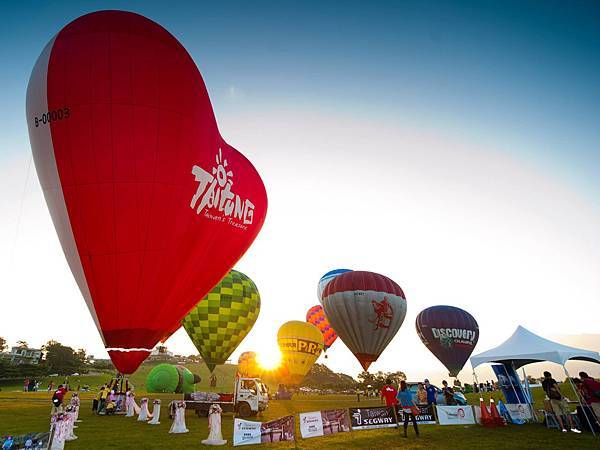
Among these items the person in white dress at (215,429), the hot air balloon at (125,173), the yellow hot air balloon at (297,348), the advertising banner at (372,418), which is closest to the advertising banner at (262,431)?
the person in white dress at (215,429)

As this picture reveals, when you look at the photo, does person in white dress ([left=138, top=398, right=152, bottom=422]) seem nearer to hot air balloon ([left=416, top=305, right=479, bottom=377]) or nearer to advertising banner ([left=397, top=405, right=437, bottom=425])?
advertising banner ([left=397, top=405, right=437, bottom=425])

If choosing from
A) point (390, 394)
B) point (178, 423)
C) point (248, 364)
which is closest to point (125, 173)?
point (178, 423)

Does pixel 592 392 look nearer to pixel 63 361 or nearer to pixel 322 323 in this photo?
pixel 322 323

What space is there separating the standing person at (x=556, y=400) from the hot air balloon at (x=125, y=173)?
11.9 m

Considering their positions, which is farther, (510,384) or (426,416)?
(510,384)

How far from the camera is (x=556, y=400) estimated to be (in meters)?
13.4

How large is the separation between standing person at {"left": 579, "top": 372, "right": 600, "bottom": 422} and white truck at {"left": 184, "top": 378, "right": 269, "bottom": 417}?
12.7 meters

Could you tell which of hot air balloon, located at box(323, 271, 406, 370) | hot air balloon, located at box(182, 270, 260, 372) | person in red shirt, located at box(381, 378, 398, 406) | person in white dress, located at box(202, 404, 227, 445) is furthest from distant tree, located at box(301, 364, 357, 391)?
person in white dress, located at box(202, 404, 227, 445)

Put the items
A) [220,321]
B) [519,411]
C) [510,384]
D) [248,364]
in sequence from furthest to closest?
[248,364] < [220,321] < [510,384] < [519,411]

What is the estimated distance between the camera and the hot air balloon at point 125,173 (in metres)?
10.0

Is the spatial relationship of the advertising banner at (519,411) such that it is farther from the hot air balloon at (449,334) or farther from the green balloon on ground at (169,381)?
the green balloon on ground at (169,381)

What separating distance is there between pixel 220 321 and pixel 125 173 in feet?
54.8

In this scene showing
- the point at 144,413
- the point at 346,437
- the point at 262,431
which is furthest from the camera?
the point at 144,413

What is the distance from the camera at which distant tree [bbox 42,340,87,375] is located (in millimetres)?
64125
